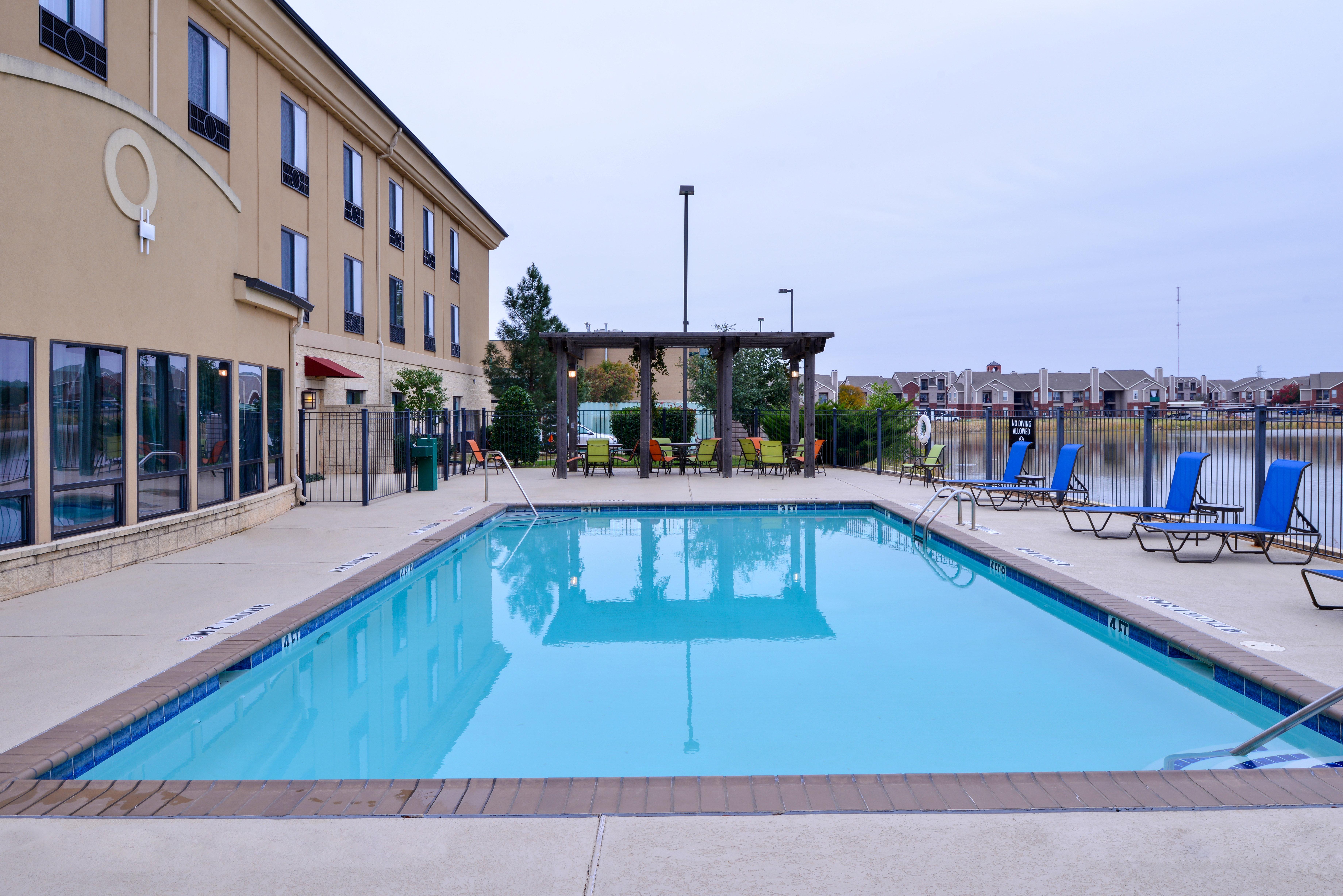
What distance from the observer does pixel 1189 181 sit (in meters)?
34.7

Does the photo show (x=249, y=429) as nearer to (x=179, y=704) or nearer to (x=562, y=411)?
(x=179, y=704)

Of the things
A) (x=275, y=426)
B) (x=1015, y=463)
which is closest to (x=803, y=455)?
(x=1015, y=463)

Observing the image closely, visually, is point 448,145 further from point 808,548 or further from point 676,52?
point 808,548

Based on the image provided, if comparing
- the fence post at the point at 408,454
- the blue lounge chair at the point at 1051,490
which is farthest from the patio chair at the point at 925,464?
the fence post at the point at 408,454

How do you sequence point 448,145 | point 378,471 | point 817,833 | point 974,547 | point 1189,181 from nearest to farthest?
point 817,833
point 974,547
point 378,471
point 1189,181
point 448,145

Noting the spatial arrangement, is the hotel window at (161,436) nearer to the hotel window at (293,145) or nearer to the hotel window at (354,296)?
the hotel window at (293,145)

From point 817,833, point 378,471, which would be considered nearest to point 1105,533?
point 817,833

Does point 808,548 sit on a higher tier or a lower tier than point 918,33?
lower

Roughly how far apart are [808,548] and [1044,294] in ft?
201

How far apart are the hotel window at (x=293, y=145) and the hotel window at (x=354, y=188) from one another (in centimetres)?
202

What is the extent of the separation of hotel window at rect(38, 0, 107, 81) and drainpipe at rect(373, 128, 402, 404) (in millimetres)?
9611

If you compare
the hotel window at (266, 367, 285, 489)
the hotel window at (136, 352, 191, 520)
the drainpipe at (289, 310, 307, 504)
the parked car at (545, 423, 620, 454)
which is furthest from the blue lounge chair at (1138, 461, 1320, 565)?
the parked car at (545, 423, 620, 454)

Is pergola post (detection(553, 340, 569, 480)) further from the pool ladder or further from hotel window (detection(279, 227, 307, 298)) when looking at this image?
the pool ladder

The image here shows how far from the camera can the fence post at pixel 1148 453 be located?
35.8 feet
